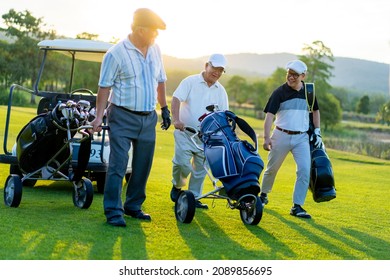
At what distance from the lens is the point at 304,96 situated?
8.71 metres

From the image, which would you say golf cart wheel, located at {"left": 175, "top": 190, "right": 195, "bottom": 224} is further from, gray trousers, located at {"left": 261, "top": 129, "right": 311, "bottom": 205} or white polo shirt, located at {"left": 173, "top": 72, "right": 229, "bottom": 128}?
gray trousers, located at {"left": 261, "top": 129, "right": 311, "bottom": 205}

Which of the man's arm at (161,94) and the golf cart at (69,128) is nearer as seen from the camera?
the man's arm at (161,94)

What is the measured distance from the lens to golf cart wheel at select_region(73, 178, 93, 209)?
26.2ft

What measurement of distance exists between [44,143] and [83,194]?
70cm

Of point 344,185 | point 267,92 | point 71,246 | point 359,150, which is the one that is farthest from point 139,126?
point 267,92

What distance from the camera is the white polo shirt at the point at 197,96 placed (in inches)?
341

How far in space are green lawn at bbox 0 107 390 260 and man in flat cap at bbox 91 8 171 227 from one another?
17.4 inches

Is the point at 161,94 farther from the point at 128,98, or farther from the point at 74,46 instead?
the point at 74,46

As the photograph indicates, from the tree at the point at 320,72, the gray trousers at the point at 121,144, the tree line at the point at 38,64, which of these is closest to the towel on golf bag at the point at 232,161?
the gray trousers at the point at 121,144

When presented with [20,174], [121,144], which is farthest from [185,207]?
[20,174]

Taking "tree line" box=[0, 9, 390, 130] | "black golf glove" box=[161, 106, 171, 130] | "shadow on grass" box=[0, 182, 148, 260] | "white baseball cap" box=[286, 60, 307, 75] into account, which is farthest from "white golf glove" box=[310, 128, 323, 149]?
"tree line" box=[0, 9, 390, 130]

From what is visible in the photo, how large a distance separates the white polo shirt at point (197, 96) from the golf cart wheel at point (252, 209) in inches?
58.9

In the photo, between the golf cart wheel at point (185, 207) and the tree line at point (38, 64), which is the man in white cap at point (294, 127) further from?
the tree line at point (38, 64)

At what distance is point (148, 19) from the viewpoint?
22.9 feet
